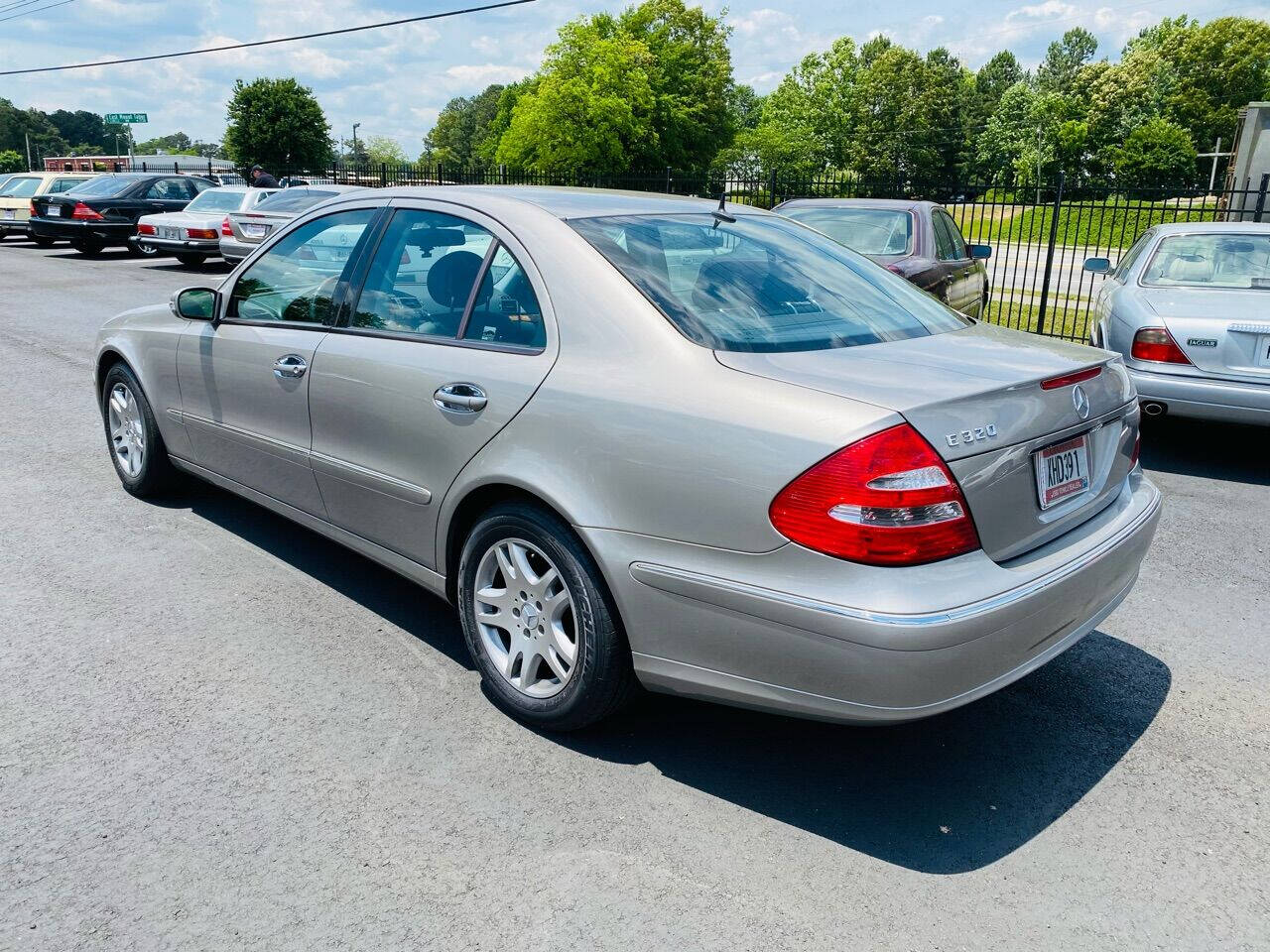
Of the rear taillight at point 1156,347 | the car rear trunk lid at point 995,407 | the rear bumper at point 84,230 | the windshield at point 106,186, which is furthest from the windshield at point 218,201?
the car rear trunk lid at point 995,407

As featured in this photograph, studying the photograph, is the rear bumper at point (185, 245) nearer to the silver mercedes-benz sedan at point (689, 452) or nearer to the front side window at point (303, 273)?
the front side window at point (303, 273)

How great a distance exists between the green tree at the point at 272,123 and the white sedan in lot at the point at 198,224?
49.6 meters

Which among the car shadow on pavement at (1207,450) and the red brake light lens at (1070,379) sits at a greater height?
the red brake light lens at (1070,379)

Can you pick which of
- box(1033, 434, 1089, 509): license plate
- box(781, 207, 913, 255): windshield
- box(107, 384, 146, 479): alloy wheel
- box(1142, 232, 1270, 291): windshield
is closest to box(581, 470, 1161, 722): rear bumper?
box(1033, 434, 1089, 509): license plate

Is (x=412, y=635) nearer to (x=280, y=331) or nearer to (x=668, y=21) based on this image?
(x=280, y=331)

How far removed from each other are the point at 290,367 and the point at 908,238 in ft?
22.0

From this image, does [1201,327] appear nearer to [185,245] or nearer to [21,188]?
[185,245]

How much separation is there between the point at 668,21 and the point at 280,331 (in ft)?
257

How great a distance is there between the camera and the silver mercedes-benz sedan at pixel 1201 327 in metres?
5.94

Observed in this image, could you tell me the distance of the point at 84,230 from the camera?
20.9 m

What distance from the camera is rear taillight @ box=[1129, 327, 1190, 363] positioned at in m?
6.14

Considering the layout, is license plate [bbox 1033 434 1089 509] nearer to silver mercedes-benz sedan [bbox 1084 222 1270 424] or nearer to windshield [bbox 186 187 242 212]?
silver mercedes-benz sedan [bbox 1084 222 1270 424]

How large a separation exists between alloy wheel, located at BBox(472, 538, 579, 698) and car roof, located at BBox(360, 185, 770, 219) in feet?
3.73

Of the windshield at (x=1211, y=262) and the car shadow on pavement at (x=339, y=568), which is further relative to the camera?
the windshield at (x=1211, y=262)
